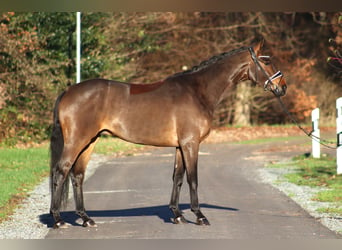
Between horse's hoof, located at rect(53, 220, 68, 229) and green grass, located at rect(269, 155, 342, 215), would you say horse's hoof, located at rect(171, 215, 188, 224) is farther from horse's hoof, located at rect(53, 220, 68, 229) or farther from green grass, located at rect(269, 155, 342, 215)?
green grass, located at rect(269, 155, 342, 215)

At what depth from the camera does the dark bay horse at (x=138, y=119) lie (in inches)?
422

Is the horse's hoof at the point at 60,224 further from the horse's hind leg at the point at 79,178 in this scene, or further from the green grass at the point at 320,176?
the green grass at the point at 320,176

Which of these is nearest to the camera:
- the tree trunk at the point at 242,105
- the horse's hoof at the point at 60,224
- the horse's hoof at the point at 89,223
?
the horse's hoof at the point at 60,224

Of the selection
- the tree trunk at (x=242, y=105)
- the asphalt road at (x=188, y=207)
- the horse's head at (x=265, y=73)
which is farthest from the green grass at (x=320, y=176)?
the tree trunk at (x=242, y=105)

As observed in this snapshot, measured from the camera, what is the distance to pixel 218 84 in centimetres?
1112

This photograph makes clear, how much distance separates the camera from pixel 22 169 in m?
18.7

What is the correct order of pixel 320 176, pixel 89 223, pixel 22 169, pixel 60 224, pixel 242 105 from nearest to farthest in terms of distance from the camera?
1. pixel 60 224
2. pixel 89 223
3. pixel 320 176
4. pixel 22 169
5. pixel 242 105

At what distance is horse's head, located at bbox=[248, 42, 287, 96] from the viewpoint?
11000 mm

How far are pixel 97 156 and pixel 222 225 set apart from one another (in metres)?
13.3

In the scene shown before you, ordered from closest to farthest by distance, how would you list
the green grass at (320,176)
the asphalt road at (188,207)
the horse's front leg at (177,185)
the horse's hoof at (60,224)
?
the asphalt road at (188,207)
the horse's hoof at (60,224)
the horse's front leg at (177,185)
the green grass at (320,176)

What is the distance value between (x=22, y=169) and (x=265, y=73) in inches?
362

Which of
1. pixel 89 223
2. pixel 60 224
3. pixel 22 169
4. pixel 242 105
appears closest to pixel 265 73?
pixel 89 223

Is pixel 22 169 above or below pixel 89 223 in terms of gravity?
below

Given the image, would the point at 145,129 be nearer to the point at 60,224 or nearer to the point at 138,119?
the point at 138,119
